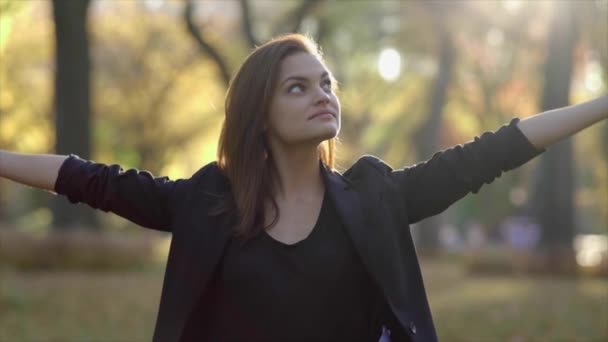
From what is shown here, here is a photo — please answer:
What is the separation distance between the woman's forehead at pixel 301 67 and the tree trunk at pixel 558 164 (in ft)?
47.1

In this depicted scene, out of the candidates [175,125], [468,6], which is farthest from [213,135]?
[468,6]

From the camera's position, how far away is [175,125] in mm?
39312

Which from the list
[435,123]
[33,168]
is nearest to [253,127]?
[33,168]

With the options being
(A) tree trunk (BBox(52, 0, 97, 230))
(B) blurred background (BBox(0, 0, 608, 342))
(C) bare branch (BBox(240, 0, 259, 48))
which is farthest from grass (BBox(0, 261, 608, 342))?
(C) bare branch (BBox(240, 0, 259, 48))

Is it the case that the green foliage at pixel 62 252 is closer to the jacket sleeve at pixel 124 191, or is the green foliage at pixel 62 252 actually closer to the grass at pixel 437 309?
the grass at pixel 437 309

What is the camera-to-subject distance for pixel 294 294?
3.44 metres

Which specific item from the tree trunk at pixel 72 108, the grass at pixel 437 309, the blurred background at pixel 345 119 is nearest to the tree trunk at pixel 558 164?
the blurred background at pixel 345 119

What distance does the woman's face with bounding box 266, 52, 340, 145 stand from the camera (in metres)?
3.62

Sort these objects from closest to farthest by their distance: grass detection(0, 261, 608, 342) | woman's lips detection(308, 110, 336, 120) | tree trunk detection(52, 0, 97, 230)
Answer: woman's lips detection(308, 110, 336, 120), grass detection(0, 261, 608, 342), tree trunk detection(52, 0, 97, 230)

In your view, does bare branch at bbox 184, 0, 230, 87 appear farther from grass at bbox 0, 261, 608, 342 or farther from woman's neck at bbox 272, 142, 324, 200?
woman's neck at bbox 272, 142, 324, 200

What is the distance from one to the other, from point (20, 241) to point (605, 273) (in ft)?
29.9

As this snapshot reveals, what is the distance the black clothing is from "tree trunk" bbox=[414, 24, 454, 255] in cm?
2227

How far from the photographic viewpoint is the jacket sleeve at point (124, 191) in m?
3.69

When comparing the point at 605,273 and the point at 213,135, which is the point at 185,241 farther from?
the point at 213,135
